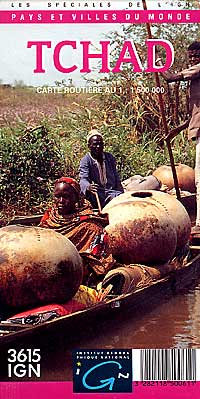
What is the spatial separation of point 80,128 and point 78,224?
37 cm

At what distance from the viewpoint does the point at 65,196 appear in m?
4.49

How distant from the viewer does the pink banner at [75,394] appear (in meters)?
3.93

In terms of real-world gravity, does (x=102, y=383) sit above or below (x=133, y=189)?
below

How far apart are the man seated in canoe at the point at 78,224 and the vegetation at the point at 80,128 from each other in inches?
4.9

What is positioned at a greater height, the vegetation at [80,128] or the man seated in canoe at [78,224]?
the vegetation at [80,128]

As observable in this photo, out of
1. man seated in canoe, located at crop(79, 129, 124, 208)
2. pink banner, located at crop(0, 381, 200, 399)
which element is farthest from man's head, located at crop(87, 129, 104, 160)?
pink banner, located at crop(0, 381, 200, 399)

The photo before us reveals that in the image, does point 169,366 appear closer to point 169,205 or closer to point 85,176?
point 85,176

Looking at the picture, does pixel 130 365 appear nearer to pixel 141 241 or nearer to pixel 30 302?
pixel 30 302

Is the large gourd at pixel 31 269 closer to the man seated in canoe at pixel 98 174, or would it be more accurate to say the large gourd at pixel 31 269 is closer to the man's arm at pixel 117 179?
the man seated in canoe at pixel 98 174

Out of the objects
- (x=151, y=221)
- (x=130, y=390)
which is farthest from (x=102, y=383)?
(x=151, y=221)

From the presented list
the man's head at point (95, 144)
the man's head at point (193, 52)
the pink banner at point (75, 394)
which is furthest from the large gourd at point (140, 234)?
the pink banner at point (75, 394)

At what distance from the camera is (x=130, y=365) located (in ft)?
13.0

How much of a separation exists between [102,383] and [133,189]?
4.21ft

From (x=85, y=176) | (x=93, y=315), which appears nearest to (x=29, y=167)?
(x=85, y=176)
